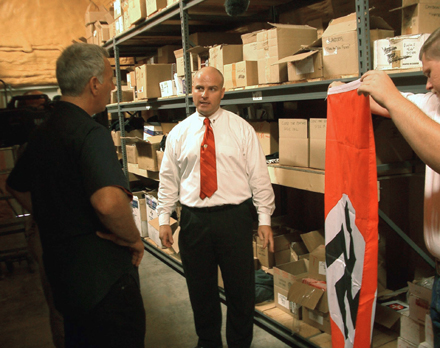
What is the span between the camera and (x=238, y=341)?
8.02 ft

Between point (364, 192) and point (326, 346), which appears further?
point (326, 346)

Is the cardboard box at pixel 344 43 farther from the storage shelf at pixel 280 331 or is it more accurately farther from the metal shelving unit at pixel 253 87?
the storage shelf at pixel 280 331

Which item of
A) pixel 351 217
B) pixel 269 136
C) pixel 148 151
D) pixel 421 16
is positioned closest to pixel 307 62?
pixel 421 16

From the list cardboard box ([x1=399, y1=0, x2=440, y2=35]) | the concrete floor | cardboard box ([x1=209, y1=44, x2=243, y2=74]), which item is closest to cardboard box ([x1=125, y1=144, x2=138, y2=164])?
the concrete floor

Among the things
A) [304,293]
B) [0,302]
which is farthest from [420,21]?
[0,302]

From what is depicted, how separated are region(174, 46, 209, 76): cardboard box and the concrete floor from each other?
6.55ft

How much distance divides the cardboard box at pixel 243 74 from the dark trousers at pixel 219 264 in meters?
0.90

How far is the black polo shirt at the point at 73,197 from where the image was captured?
1394 mm

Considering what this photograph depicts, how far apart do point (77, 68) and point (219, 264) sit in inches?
58.1

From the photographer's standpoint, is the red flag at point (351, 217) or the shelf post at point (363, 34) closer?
the red flag at point (351, 217)

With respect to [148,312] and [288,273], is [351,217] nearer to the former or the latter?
[288,273]

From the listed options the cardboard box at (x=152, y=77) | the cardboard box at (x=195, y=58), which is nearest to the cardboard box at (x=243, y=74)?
the cardboard box at (x=195, y=58)

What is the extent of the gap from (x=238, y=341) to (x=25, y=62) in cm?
597

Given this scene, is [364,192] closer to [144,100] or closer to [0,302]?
[144,100]
